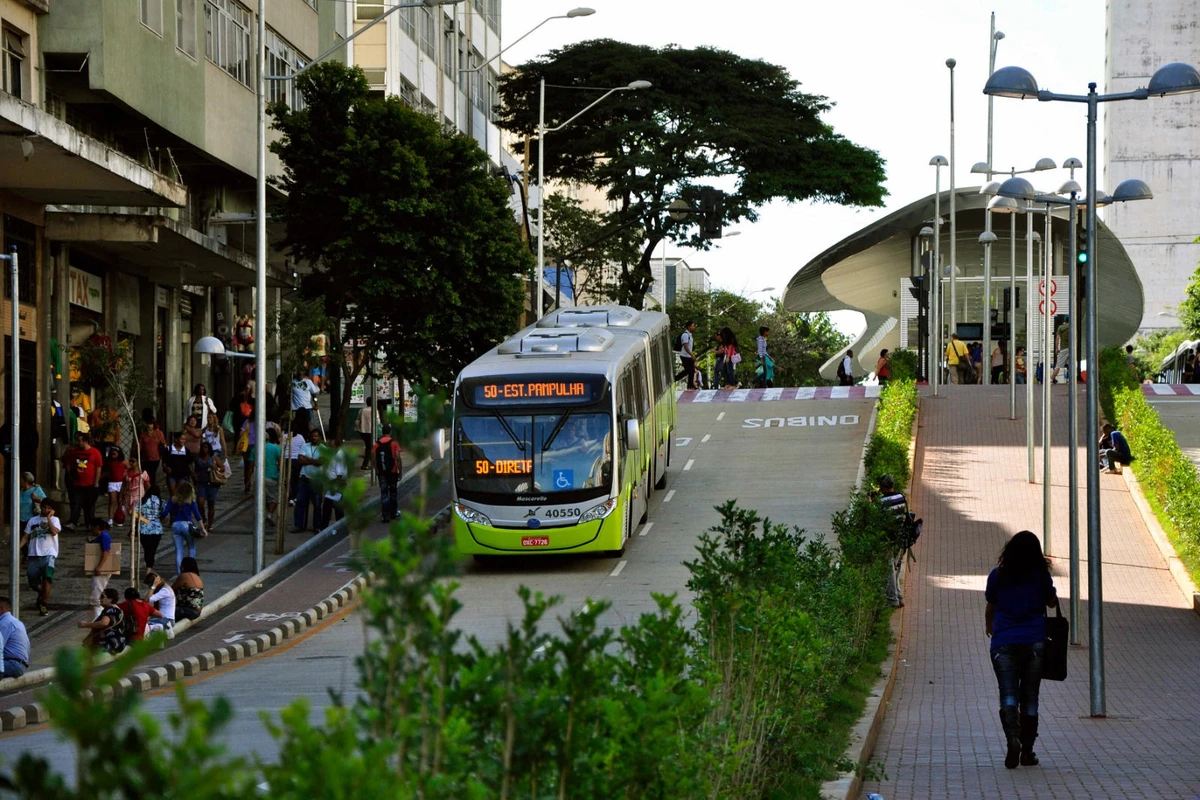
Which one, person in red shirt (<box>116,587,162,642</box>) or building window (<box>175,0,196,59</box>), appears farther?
building window (<box>175,0,196,59</box>)

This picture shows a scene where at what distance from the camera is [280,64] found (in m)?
39.7

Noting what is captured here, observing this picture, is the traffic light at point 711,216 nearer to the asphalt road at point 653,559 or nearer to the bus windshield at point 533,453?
the asphalt road at point 653,559

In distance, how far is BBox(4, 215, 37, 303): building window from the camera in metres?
28.2

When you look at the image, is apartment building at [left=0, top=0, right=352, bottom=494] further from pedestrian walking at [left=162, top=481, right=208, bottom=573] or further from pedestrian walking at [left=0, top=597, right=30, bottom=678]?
pedestrian walking at [left=0, top=597, right=30, bottom=678]

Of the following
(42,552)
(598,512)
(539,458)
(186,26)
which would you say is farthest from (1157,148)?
(42,552)

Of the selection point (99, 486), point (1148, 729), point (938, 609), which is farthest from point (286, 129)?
point (1148, 729)

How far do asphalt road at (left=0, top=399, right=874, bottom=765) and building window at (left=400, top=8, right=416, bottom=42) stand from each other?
16.2 metres

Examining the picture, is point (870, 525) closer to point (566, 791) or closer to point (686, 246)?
point (566, 791)

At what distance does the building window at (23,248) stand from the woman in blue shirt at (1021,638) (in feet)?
67.9

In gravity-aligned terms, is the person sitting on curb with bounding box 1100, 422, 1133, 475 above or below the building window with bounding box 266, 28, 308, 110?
below

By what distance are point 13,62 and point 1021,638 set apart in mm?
21126

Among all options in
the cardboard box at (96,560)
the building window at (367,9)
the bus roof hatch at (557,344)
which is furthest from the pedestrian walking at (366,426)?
the building window at (367,9)

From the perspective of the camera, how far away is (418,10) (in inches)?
2152

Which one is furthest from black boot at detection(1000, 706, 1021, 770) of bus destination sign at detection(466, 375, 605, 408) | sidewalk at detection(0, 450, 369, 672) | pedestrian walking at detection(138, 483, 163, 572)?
pedestrian walking at detection(138, 483, 163, 572)
